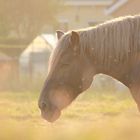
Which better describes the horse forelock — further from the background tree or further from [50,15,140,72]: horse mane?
the background tree

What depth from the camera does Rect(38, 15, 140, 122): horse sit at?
18.8ft

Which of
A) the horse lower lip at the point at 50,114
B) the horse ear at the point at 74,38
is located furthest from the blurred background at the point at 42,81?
the horse ear at the point at 74,38

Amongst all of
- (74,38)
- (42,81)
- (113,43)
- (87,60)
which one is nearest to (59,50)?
(74,38)

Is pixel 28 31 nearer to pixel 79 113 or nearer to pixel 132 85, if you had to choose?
pixel 79 113

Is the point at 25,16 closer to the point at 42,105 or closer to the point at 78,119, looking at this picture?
the point at 78,119

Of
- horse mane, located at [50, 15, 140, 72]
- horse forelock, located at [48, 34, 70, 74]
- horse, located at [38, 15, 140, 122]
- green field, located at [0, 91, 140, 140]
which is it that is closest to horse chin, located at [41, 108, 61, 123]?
horse, located at [38, 15, 140, 122]

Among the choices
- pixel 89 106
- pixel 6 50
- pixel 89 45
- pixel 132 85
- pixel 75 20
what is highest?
pixel 89 45

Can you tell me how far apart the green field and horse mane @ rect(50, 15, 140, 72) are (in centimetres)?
61

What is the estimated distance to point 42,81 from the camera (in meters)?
21.1

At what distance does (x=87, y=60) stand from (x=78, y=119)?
663 centimetres

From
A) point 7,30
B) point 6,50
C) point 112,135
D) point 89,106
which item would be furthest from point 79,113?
point 7,30

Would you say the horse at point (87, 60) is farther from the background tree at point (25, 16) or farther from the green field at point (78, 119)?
the background tree at point (25, 16)

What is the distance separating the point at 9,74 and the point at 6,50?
300cm

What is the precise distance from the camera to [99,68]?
5.91m
